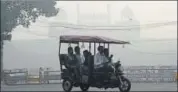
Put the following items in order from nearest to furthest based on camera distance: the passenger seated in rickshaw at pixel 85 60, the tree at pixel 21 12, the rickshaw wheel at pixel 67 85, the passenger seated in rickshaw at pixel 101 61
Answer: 1. the passenger seated in rickshaw at pixel 101 61
2. the passenger seated in rickshaw at pixel 85 60
3. the rickshaw wheel at pixel 67 85
4. the tree at pixel 21 12

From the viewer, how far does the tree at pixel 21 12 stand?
34625 mm

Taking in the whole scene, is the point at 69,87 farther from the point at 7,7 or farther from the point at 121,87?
the point at 7,7

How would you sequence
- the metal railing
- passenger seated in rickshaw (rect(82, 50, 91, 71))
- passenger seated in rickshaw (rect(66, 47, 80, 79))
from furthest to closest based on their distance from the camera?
the metal railing → passenger seated in rickshaw (rect(66, 47, 80, 79)) → passenger seated in rickshaw (rect(82, 50, 91, 71))

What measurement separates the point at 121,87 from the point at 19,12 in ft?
65.9

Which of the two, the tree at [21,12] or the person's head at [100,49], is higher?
the tree at [21,12]

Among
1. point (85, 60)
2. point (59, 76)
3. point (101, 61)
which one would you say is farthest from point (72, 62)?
point (59, 76)

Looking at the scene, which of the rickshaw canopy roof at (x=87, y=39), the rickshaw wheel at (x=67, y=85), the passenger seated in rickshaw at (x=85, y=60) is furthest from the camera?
the rickshaw wheel at (x=67, y=85)

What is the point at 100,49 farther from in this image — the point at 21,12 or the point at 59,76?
the point at 21,12

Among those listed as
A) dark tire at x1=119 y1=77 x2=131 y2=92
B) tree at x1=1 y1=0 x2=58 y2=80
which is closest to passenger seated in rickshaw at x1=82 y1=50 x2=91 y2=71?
dark tire at x1=119 y1=77 x2=131 y2=92

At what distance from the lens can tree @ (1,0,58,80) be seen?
3462 centimetres

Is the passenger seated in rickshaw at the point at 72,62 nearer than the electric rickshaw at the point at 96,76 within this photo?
No

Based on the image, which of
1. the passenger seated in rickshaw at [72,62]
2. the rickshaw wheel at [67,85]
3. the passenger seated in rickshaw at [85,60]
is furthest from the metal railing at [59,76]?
the passenger seated in rickshaw at [85,60]

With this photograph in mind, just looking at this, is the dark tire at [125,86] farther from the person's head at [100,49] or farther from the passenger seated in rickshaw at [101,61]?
the person's head at [100,49]

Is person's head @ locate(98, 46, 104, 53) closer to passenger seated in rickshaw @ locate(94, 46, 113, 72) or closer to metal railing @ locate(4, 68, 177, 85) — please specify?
passenger seated in rickshaw @ locate(94, 46, 113, 72)
